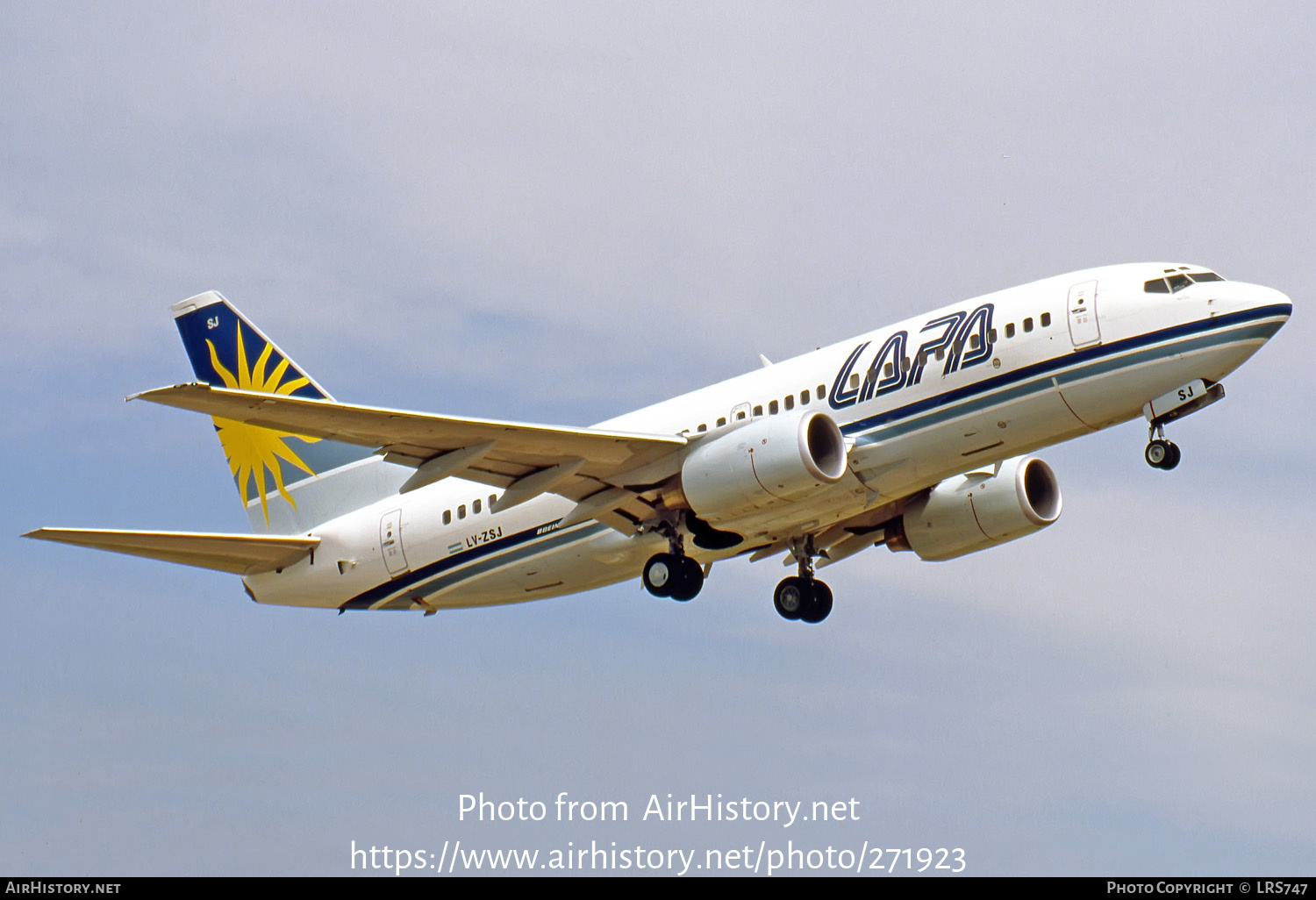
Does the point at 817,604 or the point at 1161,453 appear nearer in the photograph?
the point at 1161,453

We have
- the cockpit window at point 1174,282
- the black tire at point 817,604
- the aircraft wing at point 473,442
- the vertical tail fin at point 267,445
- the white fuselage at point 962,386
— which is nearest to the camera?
the aircraft wing at point 473,442

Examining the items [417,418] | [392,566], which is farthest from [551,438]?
[392,566]

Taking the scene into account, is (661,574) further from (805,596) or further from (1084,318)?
(1084,318)

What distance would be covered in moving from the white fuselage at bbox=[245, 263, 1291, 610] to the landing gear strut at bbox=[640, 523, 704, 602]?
34cm

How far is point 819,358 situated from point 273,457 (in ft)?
48.9

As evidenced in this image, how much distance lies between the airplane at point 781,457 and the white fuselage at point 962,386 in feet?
0.12

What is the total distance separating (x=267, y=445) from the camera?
38.8 metres

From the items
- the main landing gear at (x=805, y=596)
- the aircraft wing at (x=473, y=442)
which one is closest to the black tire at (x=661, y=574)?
the aircraft wing at (x=473, y=442)

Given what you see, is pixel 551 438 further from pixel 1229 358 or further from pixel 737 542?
pixel 1229 358

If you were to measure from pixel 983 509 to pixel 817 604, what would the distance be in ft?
13.4

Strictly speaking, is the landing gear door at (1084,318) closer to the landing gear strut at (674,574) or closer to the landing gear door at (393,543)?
the landing gear strut at (674,574)

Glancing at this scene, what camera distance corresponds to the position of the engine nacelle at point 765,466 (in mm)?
28094

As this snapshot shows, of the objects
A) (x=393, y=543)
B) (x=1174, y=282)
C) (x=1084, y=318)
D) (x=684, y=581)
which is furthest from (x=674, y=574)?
(x=1174, y=282)

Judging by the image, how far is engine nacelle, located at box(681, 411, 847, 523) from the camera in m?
28.1
